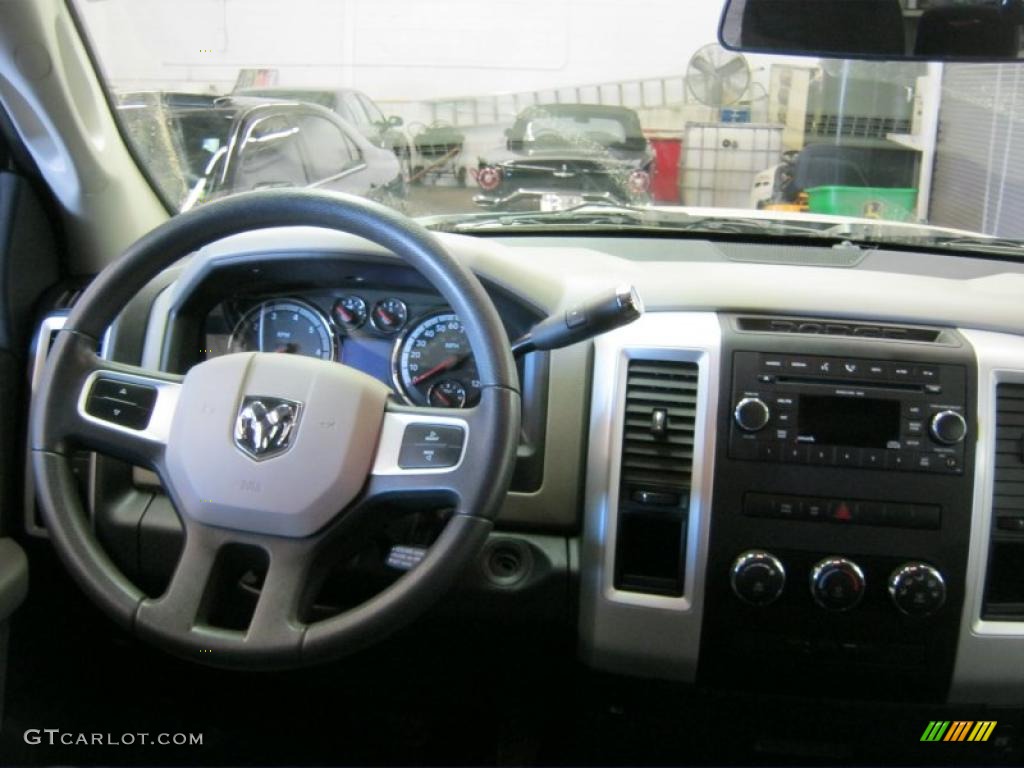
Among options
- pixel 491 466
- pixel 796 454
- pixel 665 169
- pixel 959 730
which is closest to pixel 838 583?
pixel 796 454

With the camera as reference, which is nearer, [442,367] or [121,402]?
[121,402]

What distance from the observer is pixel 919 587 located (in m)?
1.78

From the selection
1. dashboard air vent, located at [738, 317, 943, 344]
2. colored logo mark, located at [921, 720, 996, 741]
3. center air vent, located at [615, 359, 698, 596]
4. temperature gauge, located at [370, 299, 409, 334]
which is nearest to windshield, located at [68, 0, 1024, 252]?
temperature gauge, located at [370, 299, 409, 334]

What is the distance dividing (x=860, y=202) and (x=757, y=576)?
1.71m

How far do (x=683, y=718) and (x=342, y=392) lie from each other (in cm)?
115

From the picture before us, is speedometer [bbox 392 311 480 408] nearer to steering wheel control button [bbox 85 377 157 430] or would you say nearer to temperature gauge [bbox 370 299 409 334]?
temperature gauge [bbox 370 299 409 334]

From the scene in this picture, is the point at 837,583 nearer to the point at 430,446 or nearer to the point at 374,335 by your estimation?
the point at 430,446

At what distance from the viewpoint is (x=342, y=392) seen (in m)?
1.58

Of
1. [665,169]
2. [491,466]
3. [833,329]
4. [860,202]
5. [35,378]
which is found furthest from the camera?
[665,169]

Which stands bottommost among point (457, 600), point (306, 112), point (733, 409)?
point (457, 600)

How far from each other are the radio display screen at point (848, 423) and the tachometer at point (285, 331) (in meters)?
0.96

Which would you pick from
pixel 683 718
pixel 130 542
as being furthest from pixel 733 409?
pixel 130 542

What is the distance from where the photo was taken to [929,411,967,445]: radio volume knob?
1.76 m

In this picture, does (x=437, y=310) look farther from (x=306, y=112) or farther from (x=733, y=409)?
(x=306, y=112)
